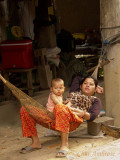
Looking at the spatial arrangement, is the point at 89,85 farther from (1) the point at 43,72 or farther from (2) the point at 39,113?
(1) the point at 43,72

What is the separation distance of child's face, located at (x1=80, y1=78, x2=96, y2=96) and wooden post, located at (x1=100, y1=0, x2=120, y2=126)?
1.37 feet

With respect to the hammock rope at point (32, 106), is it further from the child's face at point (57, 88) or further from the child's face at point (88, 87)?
the child's face at point (88, 87)

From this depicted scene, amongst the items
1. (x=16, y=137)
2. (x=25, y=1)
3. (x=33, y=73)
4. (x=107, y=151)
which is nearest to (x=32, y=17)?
(x=25, y=1)

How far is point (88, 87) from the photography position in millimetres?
3951

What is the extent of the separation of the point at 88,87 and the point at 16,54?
225 centimetres

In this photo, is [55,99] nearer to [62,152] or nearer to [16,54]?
[62,152]

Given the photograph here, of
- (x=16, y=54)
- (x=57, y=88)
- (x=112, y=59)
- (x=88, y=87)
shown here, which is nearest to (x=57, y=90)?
(x=57, y=88)

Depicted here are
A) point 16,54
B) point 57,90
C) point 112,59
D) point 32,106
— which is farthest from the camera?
point 16,54

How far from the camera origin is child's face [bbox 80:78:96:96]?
394cm

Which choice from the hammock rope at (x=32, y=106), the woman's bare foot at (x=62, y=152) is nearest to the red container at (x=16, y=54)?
the hammock rope at (x=32, y=106)

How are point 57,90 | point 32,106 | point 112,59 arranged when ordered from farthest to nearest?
point 112,59 < point 57,90 < point 32,106

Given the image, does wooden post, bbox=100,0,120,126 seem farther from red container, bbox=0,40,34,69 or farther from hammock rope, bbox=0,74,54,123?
red container, bbox=0,40,34,69

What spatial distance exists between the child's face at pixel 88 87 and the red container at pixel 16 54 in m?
2.11

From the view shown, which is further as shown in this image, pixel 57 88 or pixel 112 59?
pixel 112 59
